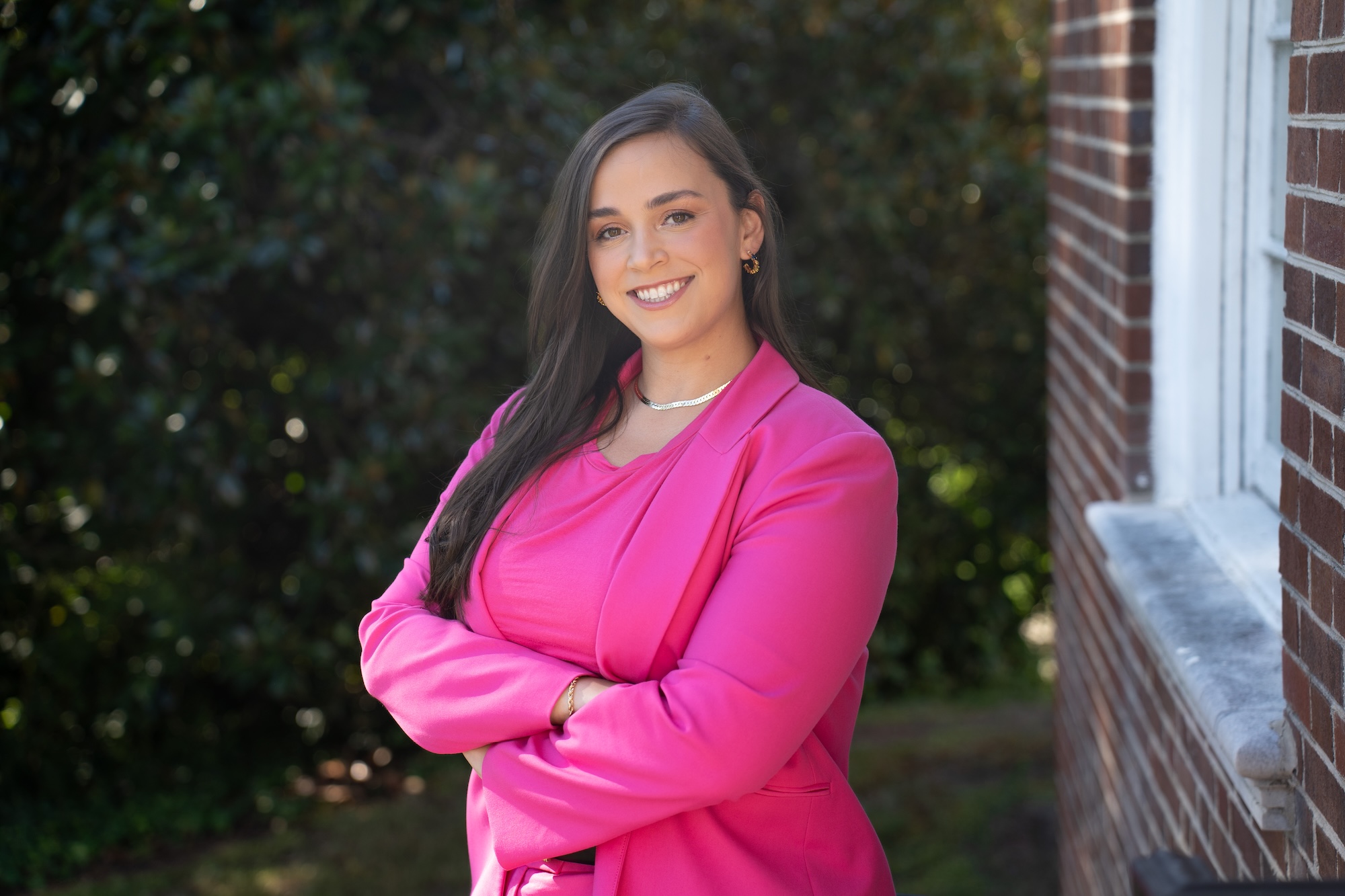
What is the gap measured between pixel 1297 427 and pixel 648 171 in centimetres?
103

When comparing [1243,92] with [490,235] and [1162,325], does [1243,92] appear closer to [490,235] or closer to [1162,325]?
[1162,325]

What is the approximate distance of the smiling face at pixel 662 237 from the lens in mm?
1979

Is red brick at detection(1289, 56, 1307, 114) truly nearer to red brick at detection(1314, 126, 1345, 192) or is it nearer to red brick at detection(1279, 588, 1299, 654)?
red brick at detection(1314, 126, 1345, 192)

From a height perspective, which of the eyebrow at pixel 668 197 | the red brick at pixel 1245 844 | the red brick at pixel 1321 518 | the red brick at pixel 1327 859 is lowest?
the red brick at pixel 1245 844

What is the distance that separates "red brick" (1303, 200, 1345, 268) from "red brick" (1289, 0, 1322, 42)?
130mm

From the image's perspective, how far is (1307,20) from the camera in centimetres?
160

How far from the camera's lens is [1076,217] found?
3.73 metres

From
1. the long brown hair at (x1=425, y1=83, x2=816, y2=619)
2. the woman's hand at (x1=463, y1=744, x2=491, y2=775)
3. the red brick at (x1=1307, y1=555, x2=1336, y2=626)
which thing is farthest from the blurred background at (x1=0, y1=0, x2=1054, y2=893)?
the red brick at (x1=1307, y1=555, x2=1336, y2=626)

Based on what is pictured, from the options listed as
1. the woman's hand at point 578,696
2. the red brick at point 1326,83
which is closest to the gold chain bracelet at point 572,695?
the woman's hand at point 578,696

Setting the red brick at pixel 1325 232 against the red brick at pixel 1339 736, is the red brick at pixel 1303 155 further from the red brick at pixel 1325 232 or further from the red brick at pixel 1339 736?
the red brick at pixel 1339 736

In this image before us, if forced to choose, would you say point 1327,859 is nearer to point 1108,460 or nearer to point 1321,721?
point 1321,721

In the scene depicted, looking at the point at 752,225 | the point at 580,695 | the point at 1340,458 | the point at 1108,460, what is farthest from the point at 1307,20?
the point at 1108,460

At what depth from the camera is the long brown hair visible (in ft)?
6.61

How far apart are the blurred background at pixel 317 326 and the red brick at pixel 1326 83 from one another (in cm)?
331
